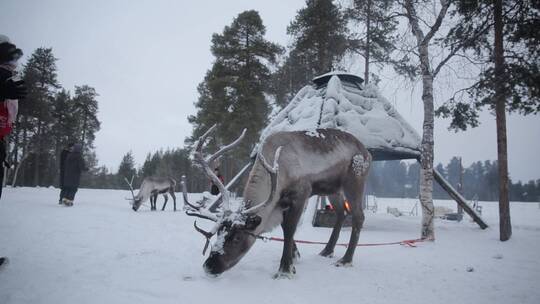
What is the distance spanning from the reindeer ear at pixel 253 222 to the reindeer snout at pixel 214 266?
1.63ft

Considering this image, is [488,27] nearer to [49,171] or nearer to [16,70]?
[16,70]

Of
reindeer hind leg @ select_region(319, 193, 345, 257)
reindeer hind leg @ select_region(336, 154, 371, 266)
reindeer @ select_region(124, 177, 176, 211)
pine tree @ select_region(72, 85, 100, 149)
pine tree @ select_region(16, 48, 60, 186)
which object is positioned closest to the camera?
reindeer hind leg @ select_region(336, 154, 371, 266)

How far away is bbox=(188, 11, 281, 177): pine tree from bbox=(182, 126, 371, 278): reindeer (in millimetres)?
15135

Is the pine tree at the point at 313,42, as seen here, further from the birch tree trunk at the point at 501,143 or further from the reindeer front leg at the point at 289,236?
the reindeer front leg at the point at 289,236

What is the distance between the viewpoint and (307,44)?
16453mm

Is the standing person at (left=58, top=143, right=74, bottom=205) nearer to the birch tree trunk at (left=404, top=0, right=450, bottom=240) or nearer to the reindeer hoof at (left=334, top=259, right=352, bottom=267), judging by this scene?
the reindeer hoof at (left=334, top=259, right=352, bottom=267)

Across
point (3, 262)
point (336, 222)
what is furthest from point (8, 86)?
point (336, 222)

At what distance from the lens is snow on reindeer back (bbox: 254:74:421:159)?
843 centimetres

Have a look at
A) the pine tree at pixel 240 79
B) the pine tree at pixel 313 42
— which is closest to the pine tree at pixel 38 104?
the pine tree at pixel 240 79

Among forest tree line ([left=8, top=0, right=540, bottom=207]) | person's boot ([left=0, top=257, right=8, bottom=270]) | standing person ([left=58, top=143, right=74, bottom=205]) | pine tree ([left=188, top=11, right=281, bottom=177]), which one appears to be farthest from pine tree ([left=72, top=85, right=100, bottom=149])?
person's boot ([left=0, top=257, right=8, bottom=270])

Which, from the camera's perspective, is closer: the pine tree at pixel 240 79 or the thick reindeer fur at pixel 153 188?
the thick reindeer fur at pixel 153 188

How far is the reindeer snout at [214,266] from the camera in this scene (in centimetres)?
329

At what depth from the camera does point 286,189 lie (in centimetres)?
396

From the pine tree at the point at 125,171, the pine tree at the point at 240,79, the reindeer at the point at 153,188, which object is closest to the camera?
the reindeer at the point at 153,188
